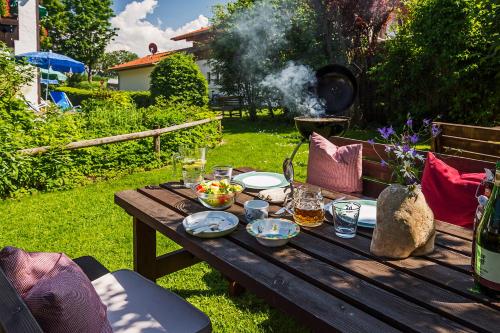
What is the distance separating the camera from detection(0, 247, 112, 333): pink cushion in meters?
1.03

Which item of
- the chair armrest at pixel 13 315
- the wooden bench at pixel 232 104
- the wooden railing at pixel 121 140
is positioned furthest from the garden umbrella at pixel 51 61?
the chair armrest at pixel 13 315

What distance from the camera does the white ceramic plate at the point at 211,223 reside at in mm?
1772

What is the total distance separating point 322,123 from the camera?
2.73 metres

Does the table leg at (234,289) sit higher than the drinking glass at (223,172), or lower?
lower

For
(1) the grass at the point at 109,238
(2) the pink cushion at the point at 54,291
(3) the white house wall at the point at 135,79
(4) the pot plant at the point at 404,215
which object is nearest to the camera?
(2) the pink cushion at the point at 54,291

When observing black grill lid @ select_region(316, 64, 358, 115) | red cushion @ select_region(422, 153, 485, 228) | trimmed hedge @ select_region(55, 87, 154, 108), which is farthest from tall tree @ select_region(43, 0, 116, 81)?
red cushion @ select_region(422, 153, 485, 228)

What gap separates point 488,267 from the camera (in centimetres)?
121

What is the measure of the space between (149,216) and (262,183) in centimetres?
90

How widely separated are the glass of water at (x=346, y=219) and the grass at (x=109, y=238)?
108cm

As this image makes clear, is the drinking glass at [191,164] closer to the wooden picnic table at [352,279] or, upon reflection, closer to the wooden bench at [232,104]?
the wooden picnic table at [352,279]

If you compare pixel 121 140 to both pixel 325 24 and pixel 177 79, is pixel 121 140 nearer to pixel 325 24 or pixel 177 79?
pixel 177 79

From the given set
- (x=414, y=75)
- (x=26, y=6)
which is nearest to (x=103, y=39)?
(x=26, y=6)

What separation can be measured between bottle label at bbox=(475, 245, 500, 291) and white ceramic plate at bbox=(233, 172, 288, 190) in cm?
147

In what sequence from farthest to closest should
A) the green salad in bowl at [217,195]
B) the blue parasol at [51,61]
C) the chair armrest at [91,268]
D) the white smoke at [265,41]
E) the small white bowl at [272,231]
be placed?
the blue parasol at [51,61] → the white smoke at [265,41] → the green salad in bowl at [217,195] → the chair armrest at [91,268] → the small white bowl at [272,231]
